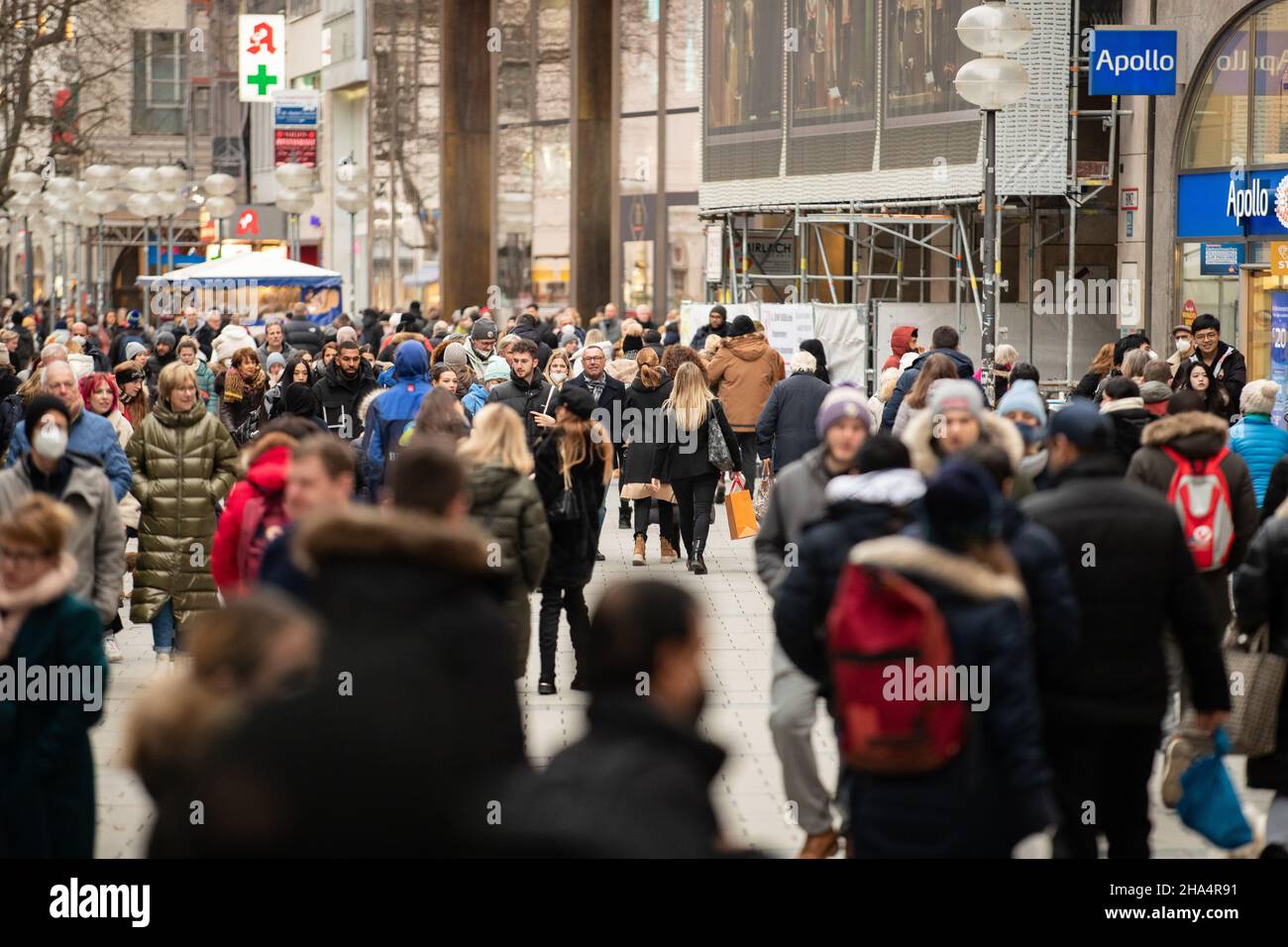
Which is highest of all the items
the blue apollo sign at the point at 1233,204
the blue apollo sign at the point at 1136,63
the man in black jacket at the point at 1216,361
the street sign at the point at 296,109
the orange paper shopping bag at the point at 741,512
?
the street sign at the point at 296,109

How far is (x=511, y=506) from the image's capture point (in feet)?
30.1

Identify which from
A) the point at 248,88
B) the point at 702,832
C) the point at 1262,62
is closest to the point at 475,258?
the point at 248,88

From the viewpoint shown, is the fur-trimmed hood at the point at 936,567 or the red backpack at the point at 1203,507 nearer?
the fur-trimmed hood at the point at 936,567

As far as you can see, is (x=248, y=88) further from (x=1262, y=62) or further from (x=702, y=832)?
(x=702, y=832)

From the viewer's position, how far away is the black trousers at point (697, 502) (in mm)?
16031

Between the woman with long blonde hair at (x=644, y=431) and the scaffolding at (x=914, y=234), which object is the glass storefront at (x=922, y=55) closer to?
the scaffolding at (x=914, y=234)

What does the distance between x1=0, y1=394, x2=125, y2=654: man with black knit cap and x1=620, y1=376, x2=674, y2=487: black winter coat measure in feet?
22.9

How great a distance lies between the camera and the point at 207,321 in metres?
28.0

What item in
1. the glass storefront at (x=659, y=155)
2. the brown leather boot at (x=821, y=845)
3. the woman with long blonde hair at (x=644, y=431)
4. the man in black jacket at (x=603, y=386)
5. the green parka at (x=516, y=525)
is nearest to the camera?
the brown leather boot at (x=821, y=845)

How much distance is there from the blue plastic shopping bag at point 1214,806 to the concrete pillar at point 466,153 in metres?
41.6

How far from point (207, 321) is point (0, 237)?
37225 millimetres

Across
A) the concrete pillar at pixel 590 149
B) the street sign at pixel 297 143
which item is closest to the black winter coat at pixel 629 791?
the concrete pillar at pixel 590 149

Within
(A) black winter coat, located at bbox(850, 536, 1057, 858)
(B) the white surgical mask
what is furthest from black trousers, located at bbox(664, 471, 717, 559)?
(A) black winter coat, located at bbox(850, 536, 1057, 858)

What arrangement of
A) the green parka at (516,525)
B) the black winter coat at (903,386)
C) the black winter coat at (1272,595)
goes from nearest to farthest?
the black winter coat at (1272,595) → the green parka at (516,525) → the black winter coat at (903,386)
